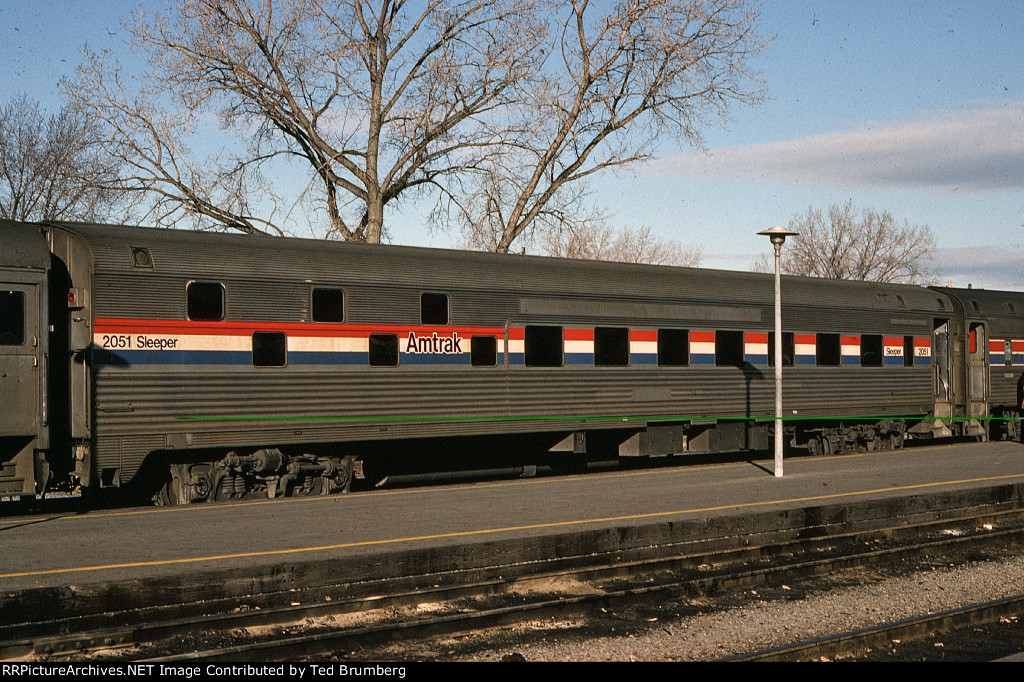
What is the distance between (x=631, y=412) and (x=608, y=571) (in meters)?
7.19

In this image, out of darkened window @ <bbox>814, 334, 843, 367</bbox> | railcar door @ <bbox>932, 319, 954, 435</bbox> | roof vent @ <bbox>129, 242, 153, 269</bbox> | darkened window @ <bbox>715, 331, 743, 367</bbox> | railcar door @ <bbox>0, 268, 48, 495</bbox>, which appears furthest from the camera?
railcar door @ <bbox>932, 319, 954, 435</bbox>

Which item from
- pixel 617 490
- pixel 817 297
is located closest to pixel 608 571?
pixel 617 490

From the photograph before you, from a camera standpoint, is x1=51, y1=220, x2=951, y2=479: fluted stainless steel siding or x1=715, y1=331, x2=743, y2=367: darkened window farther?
x1=715, y1=331, x2=743, y2=367: darkened window

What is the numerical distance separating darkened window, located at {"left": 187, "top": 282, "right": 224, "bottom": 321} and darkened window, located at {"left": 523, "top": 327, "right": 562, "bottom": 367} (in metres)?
5.01

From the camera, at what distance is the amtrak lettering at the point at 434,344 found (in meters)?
15.3

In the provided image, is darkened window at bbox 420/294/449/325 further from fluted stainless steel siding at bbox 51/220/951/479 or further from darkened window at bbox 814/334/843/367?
darkened window at bbox 814/334/843/367

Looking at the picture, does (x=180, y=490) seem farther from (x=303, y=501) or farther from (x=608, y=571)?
(x=608, y=571)

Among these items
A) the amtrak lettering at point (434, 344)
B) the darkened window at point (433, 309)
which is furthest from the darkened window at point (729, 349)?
the darkened window at point (433, 309)

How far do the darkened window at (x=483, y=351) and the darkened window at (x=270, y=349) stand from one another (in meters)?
3.06

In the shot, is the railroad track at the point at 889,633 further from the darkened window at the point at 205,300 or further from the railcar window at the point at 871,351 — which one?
the railcar window at the point at 871,351

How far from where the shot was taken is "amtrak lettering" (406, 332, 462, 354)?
1531 cm

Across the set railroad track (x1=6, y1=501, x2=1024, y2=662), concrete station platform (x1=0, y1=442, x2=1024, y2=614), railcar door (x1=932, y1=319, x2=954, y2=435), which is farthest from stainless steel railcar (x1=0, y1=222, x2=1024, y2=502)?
railroad track (x1=6, y1=501, x2=1024, y2=662)

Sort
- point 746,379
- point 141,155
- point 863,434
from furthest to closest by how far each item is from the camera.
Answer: point 141,155 → point 863,434 → point 746,379

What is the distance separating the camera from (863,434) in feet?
73.0
